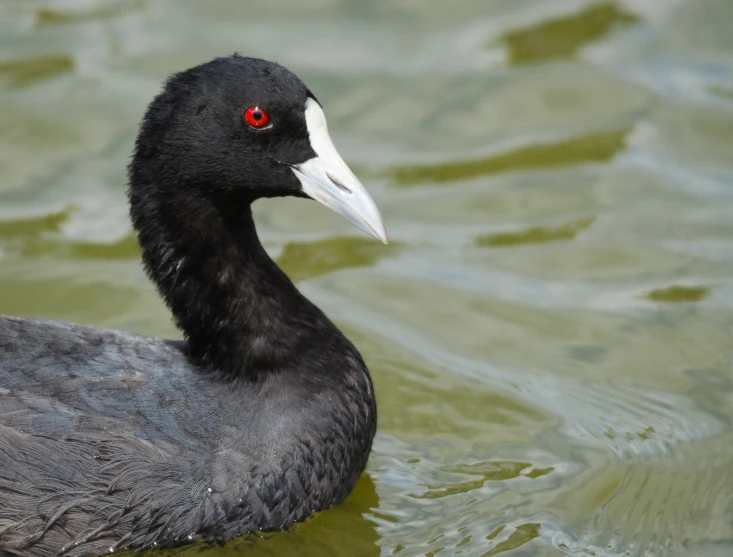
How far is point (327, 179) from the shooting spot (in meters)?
4.66

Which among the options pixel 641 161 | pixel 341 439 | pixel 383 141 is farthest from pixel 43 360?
pixel 641 161

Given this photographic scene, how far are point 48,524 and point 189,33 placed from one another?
504 centimetres

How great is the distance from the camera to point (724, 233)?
6906 millimetres

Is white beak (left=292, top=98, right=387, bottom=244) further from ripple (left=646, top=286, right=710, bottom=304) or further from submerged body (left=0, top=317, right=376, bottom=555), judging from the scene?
ripple (left=646, top=286, right=710, bottom=304)

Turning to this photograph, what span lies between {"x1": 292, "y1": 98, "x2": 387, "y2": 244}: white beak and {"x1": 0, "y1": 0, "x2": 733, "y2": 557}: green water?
46.7 inches

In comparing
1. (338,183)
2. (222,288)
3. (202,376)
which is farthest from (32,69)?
(338,183)

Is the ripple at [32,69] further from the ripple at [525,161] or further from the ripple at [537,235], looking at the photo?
the ripple at [537,235]

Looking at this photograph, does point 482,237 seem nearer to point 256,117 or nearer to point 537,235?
point 537,235

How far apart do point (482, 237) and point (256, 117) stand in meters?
2.66

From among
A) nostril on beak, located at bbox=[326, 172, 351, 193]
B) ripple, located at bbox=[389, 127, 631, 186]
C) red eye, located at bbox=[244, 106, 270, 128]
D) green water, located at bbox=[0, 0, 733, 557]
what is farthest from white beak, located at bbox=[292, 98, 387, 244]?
ripple, located at bbox=[389, 127, 631, 186]

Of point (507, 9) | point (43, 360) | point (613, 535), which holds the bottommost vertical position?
point (613, 535)

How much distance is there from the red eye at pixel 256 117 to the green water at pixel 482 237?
1.48 metres

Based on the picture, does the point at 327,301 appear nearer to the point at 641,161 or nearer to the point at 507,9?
the point at 641,161

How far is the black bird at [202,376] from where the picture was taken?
14.3ft
